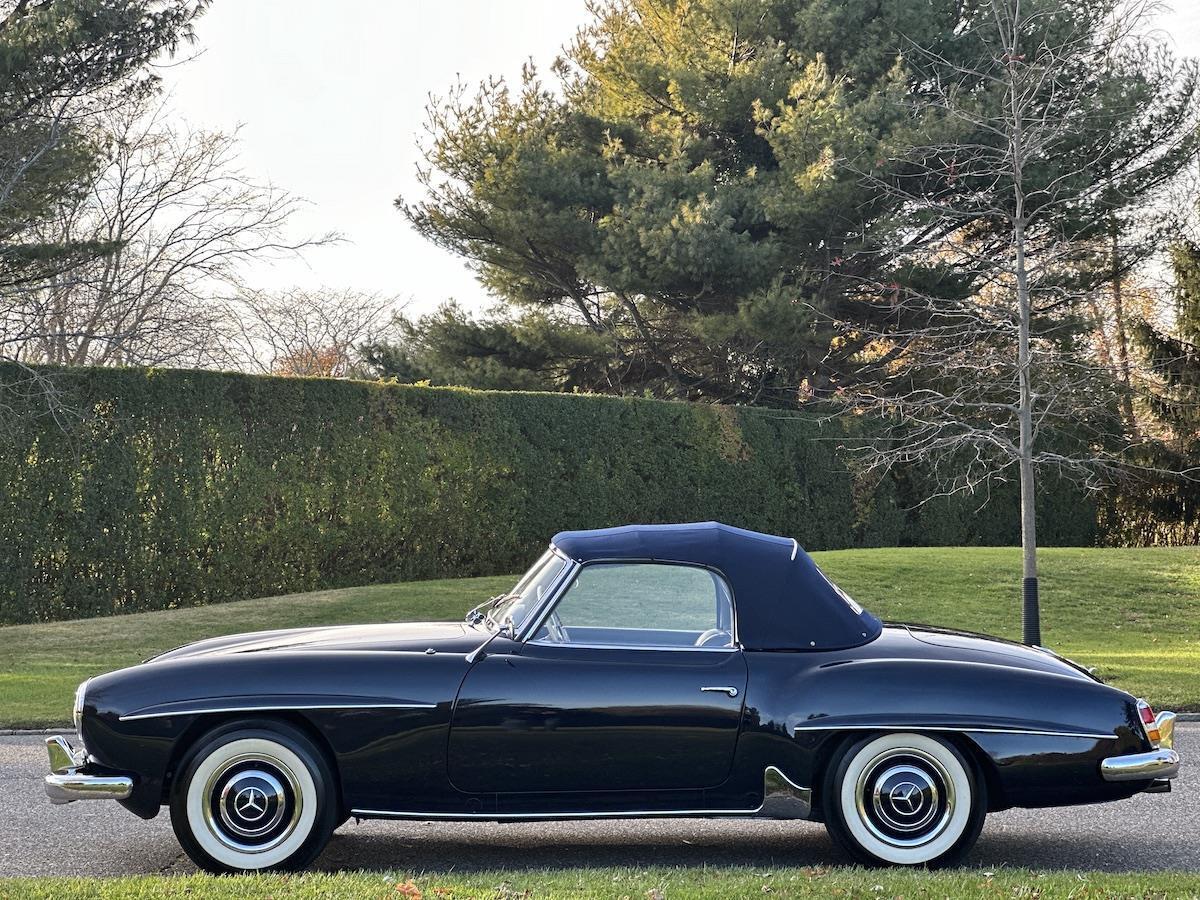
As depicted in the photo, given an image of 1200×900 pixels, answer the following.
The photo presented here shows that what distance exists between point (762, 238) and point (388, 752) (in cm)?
2497

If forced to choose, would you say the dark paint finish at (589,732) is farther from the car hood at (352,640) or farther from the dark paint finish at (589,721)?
the car hood at (352,640)

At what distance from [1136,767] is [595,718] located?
7.78 feet

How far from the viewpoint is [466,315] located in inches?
1258

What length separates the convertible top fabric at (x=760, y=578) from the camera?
19.6ft

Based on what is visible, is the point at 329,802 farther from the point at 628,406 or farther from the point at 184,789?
the point at 628,406

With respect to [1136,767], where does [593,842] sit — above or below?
below

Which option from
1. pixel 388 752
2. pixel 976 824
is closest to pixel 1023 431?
pixel 976 824

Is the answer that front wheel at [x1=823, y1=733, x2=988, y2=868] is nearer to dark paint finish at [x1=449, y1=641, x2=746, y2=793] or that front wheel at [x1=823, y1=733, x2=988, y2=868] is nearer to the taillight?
dark paint finish at [x1=449, y1=641, x2=746, y2=793]

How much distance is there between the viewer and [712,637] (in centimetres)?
598

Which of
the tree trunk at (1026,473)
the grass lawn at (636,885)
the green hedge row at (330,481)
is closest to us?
the grass lawn at (636,885)

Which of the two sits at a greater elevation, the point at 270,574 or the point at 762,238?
the point at 762,238

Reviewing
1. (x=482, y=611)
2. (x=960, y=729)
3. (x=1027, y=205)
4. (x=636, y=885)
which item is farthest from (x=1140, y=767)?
(x=1027, y=205)

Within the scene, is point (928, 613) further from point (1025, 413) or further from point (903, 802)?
point (903, 802)

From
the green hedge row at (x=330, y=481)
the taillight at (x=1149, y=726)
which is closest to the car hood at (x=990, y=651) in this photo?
the taillight at (x=1149, y=726)
